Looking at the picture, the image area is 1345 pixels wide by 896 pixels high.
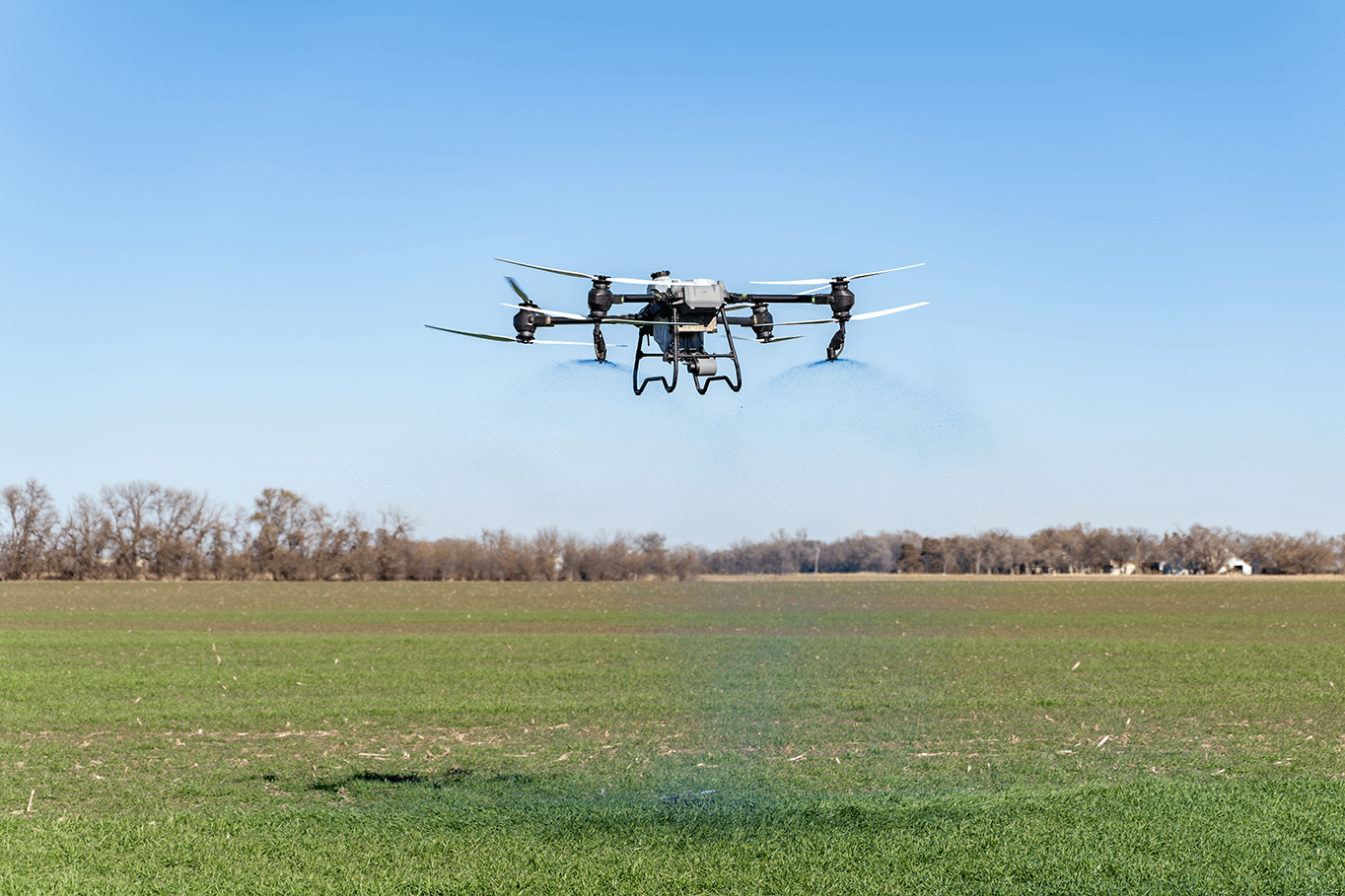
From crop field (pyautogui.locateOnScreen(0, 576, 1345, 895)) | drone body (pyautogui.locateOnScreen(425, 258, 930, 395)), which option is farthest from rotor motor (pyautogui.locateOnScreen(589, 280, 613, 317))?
crop field (pyautogui.locateOnScreen(0, 576, 1345, 895))

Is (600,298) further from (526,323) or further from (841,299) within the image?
(841,299)

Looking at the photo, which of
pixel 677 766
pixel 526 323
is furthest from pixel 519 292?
pixel 677 766

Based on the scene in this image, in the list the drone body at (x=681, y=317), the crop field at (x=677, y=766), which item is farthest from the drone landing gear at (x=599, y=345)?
the crop field at (x=677, y=766)

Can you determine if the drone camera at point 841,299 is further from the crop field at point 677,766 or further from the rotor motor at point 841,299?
the crop field at point 677,766

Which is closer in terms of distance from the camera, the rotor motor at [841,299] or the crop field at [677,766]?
the rotor motor at [841,299]

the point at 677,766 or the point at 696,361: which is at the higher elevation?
the point at 696,361

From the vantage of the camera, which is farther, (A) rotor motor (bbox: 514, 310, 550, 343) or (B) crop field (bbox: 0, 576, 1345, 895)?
(B) crop field (bbox: 0, 576, 1345, 895)

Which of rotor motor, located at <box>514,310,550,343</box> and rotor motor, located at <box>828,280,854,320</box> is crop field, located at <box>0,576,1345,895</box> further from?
rotor motor, located at <box>514,310,550,343</box>

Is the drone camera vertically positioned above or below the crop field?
above
